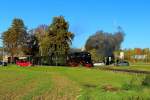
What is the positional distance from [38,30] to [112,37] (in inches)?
1195

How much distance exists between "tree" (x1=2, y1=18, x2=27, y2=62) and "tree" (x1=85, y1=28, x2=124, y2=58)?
1129 inches

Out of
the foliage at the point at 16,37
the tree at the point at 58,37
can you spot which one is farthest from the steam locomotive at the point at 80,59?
the foliage at the point at 16,37

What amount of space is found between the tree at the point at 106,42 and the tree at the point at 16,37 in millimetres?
28671

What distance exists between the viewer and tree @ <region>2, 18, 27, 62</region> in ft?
462

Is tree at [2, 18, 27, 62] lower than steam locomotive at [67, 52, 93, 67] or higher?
higher

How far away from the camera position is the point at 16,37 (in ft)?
461

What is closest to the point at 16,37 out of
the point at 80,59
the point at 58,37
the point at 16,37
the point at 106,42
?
the point at 16,37

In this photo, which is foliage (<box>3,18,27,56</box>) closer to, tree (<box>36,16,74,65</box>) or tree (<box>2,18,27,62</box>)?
tree (<box>2,18,27,62</box>)

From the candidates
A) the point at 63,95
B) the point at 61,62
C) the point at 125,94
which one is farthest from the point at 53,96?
the point at 61,62

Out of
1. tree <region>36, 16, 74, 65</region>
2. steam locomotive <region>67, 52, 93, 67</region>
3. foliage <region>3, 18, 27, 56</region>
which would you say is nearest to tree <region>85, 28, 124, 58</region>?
foliage <region>3, 18, 27, 56</region>

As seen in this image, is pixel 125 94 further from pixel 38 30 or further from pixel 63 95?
pixel 38 30

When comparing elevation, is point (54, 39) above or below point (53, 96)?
above

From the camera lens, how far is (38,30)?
496 feet

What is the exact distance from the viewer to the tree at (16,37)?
462 feet
